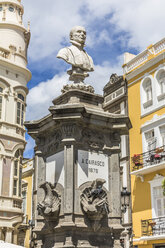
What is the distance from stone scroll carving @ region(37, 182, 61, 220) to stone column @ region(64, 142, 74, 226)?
287 mm

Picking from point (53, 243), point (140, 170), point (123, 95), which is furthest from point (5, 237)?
point (53, 243)

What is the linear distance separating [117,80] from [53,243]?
58.3ft

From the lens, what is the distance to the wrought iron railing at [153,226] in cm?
1827

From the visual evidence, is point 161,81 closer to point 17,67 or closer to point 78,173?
point 17,67

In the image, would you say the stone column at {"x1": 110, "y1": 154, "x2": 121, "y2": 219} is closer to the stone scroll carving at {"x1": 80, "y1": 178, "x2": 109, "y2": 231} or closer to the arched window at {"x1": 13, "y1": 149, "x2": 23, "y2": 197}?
the stone scroll carving at {"x1": 80, "y1": 178, "x2": 109, "y2": 231}

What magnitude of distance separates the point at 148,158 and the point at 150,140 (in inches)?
44.1

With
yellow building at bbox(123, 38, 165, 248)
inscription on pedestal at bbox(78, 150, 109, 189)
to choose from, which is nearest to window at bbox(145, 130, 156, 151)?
yellow building at bbox(123, 38, 165, 248)

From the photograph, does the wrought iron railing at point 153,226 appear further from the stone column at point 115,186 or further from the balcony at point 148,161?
the stone column at point 115,186

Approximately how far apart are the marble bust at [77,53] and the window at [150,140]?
12124mm

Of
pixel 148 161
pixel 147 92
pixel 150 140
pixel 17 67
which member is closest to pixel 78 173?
pixel 148 161

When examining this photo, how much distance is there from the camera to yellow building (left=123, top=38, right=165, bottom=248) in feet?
62.5

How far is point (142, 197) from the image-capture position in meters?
20.2

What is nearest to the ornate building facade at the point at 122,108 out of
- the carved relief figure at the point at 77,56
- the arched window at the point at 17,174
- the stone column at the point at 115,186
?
the arched window at the point at 17,174

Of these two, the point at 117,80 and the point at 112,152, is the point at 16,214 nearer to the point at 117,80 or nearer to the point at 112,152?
the point at 117,80
